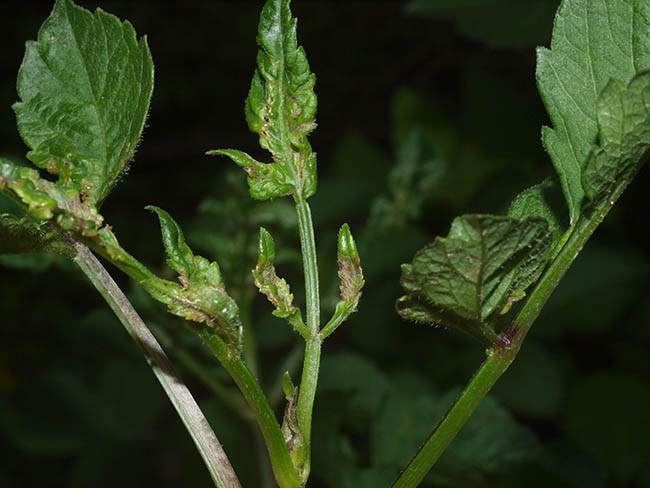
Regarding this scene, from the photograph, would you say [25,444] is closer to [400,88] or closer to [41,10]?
[41,10]

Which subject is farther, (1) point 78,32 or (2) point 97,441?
(2) point 97,441

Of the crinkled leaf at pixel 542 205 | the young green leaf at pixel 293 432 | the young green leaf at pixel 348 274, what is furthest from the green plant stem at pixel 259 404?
the crinkled leaf at pixel 542 205

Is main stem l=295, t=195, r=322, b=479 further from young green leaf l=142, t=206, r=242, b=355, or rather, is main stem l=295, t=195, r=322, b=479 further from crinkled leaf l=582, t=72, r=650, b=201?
crinkled leaf l=582, t=72, r=650, b=201

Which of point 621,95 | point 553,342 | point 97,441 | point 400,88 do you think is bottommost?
point 97,441

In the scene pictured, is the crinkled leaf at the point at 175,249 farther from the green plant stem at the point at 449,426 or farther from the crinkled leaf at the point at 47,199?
the green plant stem at the point at 449,426

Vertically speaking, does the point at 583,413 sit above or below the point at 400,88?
below

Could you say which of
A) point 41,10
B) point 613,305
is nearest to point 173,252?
point 613,305

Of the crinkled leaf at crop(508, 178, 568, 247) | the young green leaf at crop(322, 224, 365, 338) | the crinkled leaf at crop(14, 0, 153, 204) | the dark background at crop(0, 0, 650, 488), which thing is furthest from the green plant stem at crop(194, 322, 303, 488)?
the dark background at crop(0, 0, 650, 488)
